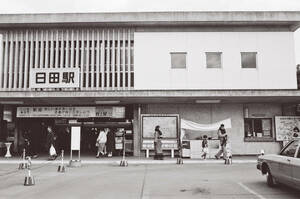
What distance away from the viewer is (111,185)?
34.4 feet

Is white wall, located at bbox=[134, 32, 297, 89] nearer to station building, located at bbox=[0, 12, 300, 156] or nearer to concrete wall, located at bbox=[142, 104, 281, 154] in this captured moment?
station building, located at bbox=[0, 12, 300, 156]

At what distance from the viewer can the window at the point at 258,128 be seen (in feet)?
69.1

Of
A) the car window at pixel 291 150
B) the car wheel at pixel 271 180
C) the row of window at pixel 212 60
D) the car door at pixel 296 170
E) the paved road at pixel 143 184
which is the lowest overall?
the paved road at pixel 143 184

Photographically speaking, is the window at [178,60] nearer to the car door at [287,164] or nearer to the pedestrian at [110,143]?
the pedestrian at [110,143]

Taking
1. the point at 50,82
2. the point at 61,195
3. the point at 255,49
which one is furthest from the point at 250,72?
the point at 61,195

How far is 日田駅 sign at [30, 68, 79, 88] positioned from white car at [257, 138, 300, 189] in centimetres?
1148

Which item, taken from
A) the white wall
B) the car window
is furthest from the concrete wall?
the car window

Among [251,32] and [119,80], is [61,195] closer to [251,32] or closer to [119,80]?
[119,80]

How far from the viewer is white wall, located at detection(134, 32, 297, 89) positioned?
20.4 metres

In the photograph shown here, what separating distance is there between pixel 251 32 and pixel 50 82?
38.5 ft

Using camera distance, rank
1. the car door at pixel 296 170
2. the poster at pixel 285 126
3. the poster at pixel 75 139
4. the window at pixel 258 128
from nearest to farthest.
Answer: the car door at pixel 296 170
the poster at pixel 75 139
the poster at pixel 285 126
the window at pixel 258 128

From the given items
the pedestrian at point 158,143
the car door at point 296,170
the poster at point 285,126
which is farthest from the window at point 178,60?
the car door at point 296,170

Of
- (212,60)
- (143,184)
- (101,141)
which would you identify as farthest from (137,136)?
(143,184)

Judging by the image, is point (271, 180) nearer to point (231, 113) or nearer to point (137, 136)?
point (231, 113)
